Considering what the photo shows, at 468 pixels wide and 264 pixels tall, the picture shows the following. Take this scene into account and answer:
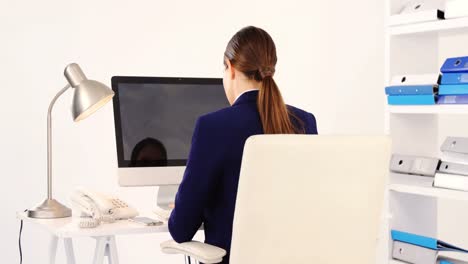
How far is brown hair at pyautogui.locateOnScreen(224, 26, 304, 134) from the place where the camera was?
231 centimetres

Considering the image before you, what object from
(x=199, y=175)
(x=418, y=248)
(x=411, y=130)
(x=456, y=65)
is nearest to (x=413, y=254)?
(x=418, y=248)

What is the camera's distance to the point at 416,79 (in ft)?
9.31

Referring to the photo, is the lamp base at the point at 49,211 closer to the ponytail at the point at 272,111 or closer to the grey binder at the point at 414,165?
the ponytail at the point at 272,111

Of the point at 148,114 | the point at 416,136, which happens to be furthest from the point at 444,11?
the point at 148,114

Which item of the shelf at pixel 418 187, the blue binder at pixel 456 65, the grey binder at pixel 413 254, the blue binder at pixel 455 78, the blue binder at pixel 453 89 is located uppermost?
the blue binder at pixel 456 65

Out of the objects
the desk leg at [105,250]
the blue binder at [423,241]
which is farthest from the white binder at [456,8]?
the desk leg at [105,250]

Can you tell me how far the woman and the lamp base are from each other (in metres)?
0.64

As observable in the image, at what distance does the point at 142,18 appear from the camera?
4293 mm

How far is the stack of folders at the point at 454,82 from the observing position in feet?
8.84

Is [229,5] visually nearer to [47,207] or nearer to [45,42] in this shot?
[45,42]

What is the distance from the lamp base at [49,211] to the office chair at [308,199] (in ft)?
2.70

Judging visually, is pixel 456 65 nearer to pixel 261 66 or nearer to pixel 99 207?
pixel 261 66

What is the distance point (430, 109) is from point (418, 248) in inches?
21.5

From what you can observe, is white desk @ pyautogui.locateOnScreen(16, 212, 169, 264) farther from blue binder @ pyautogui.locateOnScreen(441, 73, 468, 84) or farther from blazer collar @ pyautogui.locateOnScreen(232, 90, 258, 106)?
blue binder @ pyautogui.locateOnScreen(441, 73, 468, 84)
